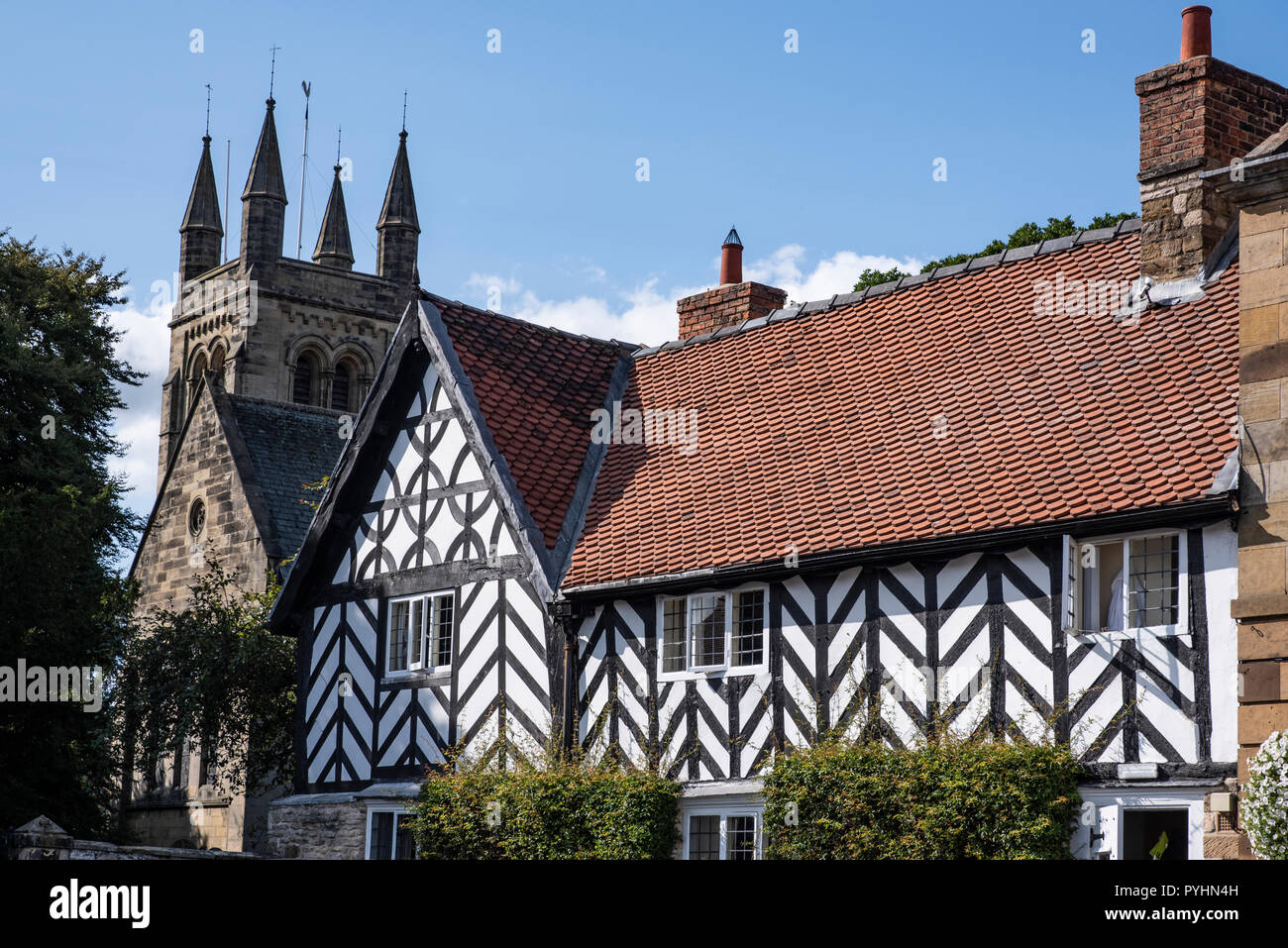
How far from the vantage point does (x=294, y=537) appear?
106ft

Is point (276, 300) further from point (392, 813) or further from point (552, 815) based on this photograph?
point (552, 815)

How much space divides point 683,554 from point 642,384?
16.6 ft

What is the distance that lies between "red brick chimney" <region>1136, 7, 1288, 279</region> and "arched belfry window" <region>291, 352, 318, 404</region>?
1788 inches

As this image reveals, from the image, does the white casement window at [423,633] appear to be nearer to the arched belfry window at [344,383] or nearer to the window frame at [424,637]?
the window frame at [424,637]

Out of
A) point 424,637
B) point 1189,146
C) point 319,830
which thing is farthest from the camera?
point 319,830

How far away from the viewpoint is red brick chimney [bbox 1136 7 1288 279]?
17.7 metres

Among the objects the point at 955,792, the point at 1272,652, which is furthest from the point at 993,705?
the point at 1272,652

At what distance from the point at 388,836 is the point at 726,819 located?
196 inches

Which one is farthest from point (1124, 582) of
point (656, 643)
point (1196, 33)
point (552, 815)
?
point (1196, 33)

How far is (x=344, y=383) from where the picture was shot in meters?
61.7

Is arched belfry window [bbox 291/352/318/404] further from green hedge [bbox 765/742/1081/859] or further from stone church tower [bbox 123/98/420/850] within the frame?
green hedge [bbox 765/742/1081/859]

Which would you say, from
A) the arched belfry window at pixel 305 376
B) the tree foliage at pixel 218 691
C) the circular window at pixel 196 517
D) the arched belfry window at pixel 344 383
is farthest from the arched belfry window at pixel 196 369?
the tree foliage at pixel 218 691

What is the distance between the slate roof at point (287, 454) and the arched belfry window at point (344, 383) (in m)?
24.4

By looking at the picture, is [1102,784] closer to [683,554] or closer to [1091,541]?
[1091,541]
